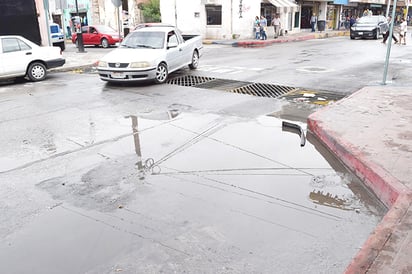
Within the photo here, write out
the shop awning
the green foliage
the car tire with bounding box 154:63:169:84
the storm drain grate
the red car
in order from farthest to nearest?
the green foliage → the shop awning → the red car → the car tire with bounding box 154:63:169:84 → the storm drain grate

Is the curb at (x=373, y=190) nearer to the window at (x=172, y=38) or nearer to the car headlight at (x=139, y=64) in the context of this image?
the car headlight at (x=139, y=64)

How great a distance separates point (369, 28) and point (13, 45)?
2743 centimetres

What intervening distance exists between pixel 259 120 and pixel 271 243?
4.74m

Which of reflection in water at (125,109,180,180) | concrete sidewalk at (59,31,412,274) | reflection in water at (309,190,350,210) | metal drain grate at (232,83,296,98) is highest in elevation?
concrete sidewalk at (59,31,412,274)

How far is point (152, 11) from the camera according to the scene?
41.4 m

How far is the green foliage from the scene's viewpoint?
41.3 metres

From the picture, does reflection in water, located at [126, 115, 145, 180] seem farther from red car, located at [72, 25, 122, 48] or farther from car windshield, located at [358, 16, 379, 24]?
car windshield, located at [358, 16, 379, 24]

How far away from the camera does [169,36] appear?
43.3 feet

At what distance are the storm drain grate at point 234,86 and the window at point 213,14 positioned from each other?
775 inches

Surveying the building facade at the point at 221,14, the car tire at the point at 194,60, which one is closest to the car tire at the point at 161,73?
the car tire at the point at 194,60

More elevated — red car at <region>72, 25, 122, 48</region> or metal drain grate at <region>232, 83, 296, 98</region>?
red car at <region>72, 25, 122, 48</region>

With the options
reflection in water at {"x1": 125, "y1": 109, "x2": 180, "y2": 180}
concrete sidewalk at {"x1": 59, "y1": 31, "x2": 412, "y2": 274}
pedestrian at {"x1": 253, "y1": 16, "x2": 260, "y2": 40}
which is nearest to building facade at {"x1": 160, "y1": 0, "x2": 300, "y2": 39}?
pedestrian at {"x1": 253, "y1": 16, "x2": 260, "y2": 40}

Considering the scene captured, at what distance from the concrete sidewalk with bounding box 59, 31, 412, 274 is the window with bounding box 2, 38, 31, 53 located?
1000 centimetres

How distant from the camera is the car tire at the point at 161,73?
40.1 feet
